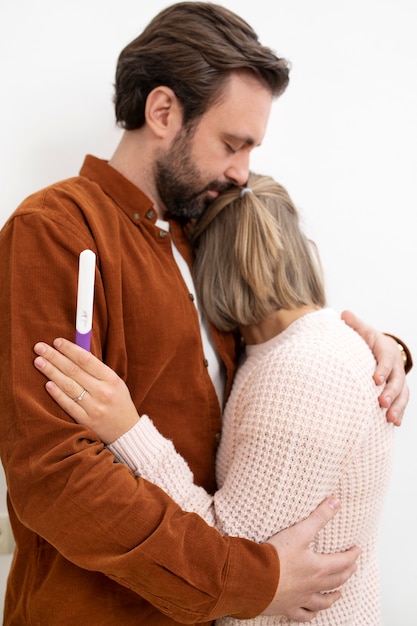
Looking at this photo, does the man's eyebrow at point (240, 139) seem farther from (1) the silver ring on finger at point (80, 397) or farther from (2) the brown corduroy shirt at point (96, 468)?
(1) the silver ring on finger at point (80, 397)

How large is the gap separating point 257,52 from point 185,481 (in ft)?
2.72

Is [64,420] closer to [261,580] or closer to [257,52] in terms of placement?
[261,580]

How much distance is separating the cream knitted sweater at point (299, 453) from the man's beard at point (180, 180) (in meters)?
0.40

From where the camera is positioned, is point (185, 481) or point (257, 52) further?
point (257, 52)

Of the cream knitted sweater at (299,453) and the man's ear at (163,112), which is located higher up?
the man's ear at (163,112)

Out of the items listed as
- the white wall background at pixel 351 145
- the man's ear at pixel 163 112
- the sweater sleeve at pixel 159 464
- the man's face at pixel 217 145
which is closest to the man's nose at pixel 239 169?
the man's face at pixel 217 145

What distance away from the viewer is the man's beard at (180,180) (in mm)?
1248

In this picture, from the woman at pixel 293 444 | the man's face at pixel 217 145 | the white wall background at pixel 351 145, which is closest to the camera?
the woman at pixel 293 444

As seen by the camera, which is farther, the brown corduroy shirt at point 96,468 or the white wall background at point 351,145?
the white wall background at point 351,145

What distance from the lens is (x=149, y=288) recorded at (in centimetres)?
115

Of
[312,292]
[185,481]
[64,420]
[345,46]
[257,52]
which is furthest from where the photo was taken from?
[345,46]

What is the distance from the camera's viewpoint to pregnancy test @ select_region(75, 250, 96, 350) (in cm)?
89

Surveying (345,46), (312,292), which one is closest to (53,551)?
(312,292)

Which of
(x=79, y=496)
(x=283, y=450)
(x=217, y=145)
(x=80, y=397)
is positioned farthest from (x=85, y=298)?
(x=217, y=145)
